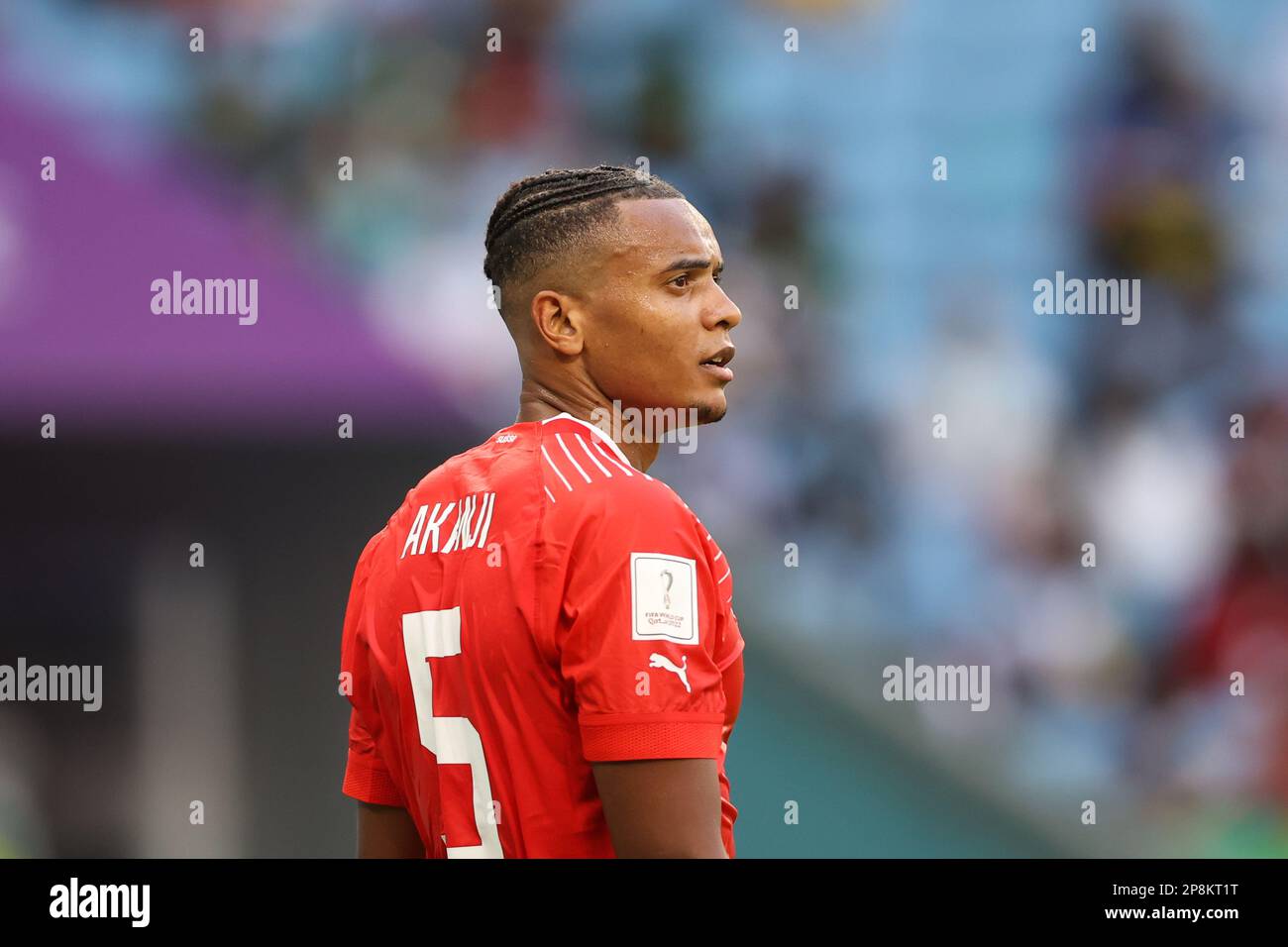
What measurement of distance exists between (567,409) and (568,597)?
0.48 m

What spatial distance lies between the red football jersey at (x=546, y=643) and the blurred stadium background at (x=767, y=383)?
12.8 feet

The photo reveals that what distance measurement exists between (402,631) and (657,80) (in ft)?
16.1

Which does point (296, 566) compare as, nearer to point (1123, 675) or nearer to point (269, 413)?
point (269, 413)

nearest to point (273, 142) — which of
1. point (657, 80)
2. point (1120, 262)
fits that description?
point (657, 80)

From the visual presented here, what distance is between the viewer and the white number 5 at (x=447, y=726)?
7.14ft

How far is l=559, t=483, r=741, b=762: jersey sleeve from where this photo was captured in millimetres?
2012

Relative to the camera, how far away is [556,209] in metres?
2.51

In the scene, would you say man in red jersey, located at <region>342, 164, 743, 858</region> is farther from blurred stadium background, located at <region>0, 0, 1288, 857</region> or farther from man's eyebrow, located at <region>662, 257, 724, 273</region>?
blurred stadium background, located at <region>0, 0, 1288, 857</region>

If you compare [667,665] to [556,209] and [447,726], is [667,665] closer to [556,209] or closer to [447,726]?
[447,726]

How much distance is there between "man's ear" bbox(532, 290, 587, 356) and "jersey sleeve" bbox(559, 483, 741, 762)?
42 cm

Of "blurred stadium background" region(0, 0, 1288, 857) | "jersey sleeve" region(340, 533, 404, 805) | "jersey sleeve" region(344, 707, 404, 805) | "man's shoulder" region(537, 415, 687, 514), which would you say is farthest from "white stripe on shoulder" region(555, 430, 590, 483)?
"blurred stadium background" region(0, 0, 1288, 857)

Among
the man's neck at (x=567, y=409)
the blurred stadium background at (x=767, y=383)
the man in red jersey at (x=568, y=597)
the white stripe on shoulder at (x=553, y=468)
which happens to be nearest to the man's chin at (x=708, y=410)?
the man in red jersey at (x=568, y=597)

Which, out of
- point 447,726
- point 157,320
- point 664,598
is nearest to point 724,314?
point 664,598

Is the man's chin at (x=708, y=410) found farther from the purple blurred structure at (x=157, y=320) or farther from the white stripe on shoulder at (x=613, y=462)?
the purple blurred structure at (x=157, y=320)
